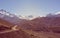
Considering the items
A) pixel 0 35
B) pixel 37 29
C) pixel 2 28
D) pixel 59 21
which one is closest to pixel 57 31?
pixel 37 29

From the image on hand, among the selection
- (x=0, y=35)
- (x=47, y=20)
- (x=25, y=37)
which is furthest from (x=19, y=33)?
(x=47, y=20)

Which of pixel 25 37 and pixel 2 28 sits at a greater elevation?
pixel 2 28

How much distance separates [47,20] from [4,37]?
433ft

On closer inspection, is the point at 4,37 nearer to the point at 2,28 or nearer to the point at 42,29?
the point at 2,28

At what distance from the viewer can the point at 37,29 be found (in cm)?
12644

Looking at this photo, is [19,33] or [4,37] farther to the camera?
[19,33]

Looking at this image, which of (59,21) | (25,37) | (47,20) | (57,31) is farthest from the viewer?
(47,20)

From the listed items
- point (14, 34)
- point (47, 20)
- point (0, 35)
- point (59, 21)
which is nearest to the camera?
point (0, 35)

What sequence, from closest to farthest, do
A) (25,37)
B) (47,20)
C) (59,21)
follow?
(25,37) < (59,21) < (47,20)

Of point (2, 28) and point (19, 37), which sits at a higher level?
point (2, 28)

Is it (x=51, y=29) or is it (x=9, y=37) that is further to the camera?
(x=51, y=29)

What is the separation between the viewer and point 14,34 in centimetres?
5459

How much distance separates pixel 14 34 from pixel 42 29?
2869 inches

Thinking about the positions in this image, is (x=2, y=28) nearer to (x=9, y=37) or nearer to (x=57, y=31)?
(x=9, y=37)
